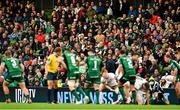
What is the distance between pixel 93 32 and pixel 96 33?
0.65 ft

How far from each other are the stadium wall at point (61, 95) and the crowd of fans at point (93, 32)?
74 centimetres

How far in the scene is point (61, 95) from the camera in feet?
92.2

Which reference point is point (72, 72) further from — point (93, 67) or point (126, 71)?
point (126, 71)

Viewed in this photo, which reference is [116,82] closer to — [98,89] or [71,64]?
[98,89]

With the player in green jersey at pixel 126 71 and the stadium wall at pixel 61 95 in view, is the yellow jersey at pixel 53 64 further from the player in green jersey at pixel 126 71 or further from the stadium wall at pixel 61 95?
the player in green jersey at pixel 126 71

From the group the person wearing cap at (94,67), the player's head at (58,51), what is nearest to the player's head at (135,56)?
the person wearing cap at (94,67)

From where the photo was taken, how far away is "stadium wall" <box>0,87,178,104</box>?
26406 mm

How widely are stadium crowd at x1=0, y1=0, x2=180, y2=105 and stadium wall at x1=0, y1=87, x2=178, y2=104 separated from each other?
1.79 feet

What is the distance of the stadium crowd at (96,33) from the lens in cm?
2873

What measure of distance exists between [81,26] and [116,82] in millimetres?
6977

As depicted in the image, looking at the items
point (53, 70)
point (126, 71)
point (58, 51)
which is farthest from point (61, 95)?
point (126, 71)

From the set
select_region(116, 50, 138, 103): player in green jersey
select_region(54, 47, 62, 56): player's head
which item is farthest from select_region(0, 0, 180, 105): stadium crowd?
select_region(54, 47, 62, 56): player's head

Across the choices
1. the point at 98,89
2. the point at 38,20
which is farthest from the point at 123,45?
the point at 38,20

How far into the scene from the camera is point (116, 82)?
26.8 m
